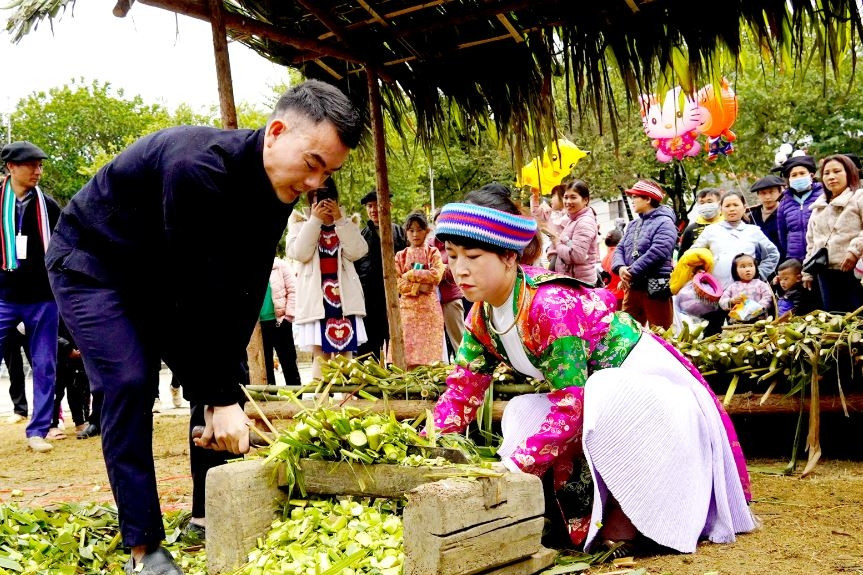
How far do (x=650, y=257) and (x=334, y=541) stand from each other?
5037 millimetres

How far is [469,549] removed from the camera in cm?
219

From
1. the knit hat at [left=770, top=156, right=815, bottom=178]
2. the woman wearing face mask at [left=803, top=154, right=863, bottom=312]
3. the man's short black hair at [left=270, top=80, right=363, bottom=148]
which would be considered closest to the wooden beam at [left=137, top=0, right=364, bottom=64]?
Result: the man's short black hair at [left=270, top=80, right=363, bottom=148]

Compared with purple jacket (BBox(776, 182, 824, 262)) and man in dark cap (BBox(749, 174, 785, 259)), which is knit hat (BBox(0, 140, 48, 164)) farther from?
man in dark cap (BBox(749, 174, 785, 259))

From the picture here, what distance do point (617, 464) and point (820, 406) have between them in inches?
74.3

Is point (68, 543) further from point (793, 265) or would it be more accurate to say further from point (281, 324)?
point (793, 265)

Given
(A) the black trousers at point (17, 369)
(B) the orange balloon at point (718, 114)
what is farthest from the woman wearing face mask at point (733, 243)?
(A) the black trousers at point (17, 369)

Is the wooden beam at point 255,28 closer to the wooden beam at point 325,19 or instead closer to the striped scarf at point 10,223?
the wooden beam at point 325,19

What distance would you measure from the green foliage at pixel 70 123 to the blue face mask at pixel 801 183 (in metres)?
36.7

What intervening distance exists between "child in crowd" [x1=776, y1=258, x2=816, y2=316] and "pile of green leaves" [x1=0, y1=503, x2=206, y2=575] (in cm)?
575

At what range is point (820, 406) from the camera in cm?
410

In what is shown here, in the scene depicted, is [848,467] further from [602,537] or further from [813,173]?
[813,173]

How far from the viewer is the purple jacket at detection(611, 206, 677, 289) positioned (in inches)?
271

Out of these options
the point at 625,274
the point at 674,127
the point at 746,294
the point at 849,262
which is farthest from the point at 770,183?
the point at 849,262

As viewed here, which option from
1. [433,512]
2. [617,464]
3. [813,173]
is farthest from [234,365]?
[813,173]
